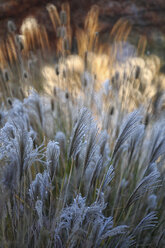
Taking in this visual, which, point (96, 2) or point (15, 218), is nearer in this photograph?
point (15, 218)

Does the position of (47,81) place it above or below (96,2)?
below

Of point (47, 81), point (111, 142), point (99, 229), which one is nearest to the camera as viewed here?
point (99, 229)

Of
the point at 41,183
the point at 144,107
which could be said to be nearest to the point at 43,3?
the point at 144,107

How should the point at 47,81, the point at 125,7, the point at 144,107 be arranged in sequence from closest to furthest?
the point at 144,107 → the point at 47,81 → the point at 125,7

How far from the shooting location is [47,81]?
2.06 m

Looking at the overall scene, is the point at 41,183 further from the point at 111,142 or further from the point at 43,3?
the point at 43,3

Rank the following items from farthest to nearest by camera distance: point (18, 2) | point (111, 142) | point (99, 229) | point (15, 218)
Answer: point (18, 2) < point (111, 142) < point (15, 218) < point (99, 229)

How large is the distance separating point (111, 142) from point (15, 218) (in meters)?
0.70

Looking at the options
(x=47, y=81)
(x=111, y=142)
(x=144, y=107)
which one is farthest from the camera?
(x=47, y=81)

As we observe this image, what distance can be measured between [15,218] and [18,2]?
2610 mm

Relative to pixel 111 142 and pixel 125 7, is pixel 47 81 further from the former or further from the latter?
pixel 125 7

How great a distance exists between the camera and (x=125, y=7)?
2939mm

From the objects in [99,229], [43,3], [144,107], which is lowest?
[99,229]

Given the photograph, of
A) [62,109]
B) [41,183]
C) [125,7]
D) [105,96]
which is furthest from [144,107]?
[125,7]
